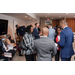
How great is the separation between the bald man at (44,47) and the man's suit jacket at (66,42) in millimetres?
629

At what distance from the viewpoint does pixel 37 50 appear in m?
2.02

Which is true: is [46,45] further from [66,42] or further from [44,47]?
[66,42]

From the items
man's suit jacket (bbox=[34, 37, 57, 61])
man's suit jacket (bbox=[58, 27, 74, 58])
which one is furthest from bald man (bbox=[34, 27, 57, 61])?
man's suit jacket (bbox=[58, 27, 74, 58])

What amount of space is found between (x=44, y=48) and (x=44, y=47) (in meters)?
0.02

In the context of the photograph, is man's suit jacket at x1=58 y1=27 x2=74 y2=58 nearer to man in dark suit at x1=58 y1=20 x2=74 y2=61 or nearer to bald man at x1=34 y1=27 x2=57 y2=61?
man in dark suit at x1=58 y1=20 x2=74 y2=61

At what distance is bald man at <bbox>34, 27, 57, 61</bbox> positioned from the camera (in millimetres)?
1938

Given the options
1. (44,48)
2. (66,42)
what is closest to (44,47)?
(44,48)

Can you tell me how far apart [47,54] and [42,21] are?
15.7 m

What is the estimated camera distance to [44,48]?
6.41 ft

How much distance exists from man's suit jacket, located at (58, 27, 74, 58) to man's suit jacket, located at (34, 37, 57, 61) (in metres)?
0.63

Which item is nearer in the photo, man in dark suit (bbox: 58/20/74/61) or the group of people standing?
the group of people standing

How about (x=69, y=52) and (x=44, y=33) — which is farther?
(x=69, y=52)

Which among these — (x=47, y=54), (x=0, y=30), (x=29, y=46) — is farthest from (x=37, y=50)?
(x=0, y=30)

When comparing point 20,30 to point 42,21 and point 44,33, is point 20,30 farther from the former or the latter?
point 42,21
